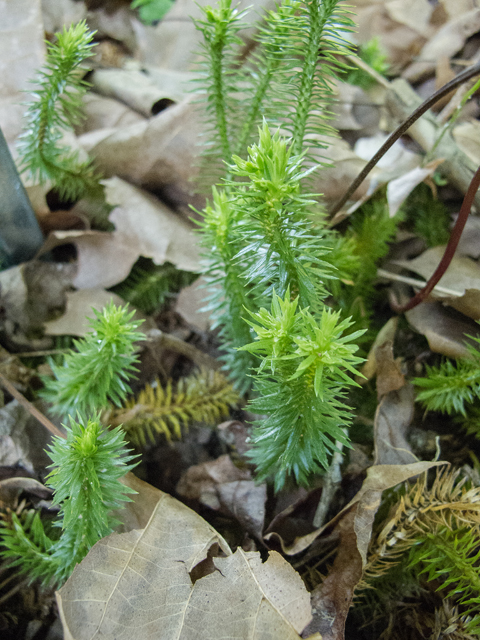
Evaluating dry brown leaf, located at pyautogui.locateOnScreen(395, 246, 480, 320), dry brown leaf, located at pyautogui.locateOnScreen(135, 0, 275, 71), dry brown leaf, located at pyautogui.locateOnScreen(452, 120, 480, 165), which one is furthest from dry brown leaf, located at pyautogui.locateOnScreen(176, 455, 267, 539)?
dry brown leaf, located at pyautogui.locateOnScreen(135, 0, 275, 71)

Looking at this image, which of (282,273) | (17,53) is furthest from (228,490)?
(17,53)

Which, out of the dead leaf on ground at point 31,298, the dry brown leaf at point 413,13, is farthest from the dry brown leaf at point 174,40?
the dead leaf on ground at point 31,298

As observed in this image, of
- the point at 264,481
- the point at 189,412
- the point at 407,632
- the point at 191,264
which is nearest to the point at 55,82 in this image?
the point at 191,264

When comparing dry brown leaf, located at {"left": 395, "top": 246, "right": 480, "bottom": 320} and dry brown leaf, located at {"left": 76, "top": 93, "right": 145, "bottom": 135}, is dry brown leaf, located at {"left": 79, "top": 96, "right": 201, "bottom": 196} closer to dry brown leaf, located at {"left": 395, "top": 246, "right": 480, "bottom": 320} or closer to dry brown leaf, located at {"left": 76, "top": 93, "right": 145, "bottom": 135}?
dry brown leaf, located at {"left": 76, "top": 93, "right": 145, "bottom": 135}

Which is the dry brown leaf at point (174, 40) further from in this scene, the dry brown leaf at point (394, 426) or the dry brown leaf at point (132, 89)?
the dry brown leaf at point (394, 426)

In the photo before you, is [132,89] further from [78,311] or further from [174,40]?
[78,311]

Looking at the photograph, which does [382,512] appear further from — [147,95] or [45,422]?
[147,95]
